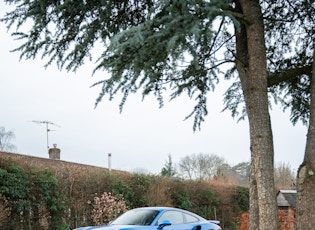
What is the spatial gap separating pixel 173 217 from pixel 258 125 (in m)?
2.80

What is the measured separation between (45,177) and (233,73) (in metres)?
6.16

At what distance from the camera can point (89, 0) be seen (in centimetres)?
975

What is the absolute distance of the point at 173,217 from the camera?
10219 millimetres

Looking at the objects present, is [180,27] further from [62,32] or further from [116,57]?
[62,32]

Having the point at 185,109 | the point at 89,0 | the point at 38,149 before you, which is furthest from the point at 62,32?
the point at 38,149

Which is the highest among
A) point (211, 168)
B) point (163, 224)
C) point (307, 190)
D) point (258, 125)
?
point (211, 168)

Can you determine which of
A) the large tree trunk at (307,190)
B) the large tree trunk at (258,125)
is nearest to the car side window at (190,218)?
the large tree trunk at (258,125)

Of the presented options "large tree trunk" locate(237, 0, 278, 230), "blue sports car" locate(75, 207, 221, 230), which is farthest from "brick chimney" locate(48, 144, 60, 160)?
"large tree trunk" locate(237, 0, 278, 230)

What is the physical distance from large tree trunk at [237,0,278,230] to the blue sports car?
52.6 inches

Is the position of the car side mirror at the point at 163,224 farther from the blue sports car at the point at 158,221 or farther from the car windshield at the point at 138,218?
the car windshield at the point at 138,218

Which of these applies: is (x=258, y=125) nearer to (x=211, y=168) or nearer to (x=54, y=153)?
(x=54, y=153)

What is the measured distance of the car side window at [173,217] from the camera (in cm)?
992

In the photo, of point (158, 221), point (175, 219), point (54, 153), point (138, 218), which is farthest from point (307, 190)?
point (54, 153)

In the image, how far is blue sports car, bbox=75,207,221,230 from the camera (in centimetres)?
936
